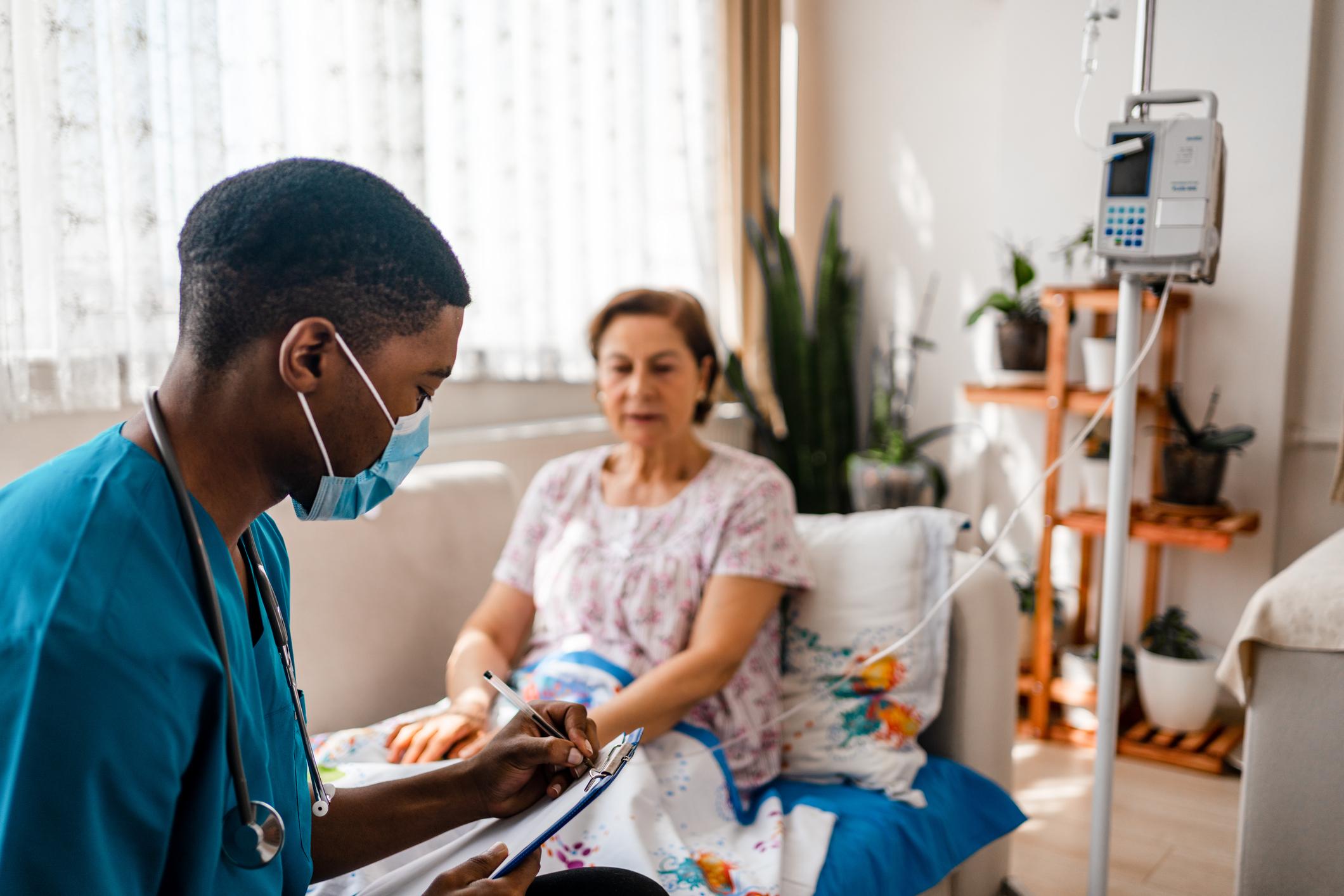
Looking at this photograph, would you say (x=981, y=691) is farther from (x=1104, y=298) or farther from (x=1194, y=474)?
(x=1104, y=298)

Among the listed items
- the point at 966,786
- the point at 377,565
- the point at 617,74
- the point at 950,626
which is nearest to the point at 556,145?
the point at 617,74

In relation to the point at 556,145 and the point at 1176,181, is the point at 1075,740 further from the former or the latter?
the point at 556,145

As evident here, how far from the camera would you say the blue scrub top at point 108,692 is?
58 centimetres

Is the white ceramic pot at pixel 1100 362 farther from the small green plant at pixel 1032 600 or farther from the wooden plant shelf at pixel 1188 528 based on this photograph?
the small green plant at pixel 1032 600

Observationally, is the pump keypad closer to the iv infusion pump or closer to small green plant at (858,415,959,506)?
the iv infusion pump

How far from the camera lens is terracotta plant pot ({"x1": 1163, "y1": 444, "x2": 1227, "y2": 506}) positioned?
242 cm

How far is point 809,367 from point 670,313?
1.61 m

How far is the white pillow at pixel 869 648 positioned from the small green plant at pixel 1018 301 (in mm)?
1249

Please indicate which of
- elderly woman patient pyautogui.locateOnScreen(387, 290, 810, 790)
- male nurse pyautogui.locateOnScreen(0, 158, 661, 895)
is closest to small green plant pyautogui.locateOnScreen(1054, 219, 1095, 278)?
elderly woman patient pyautogui.locateOnScreen(387, 290, 810, 790)

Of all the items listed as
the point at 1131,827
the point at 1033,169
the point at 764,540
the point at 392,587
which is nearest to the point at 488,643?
the point at 392,587

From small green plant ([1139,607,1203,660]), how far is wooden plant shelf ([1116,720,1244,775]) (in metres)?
0.21

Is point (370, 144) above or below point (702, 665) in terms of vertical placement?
above

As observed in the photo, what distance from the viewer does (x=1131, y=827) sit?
7.10 feet

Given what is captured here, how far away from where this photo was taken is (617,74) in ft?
9.66
